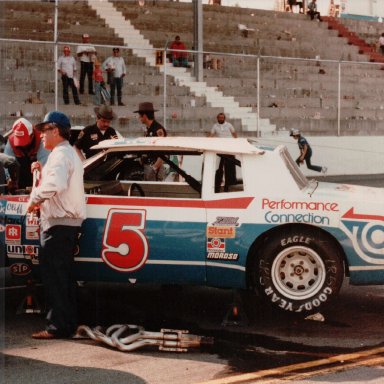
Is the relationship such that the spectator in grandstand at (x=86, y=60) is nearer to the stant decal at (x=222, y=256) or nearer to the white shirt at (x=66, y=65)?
the white shirt at (x=66, y=65)

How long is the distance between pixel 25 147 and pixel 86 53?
40.2 ft

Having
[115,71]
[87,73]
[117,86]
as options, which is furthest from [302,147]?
[87,73]

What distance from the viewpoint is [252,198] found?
24.1 ft

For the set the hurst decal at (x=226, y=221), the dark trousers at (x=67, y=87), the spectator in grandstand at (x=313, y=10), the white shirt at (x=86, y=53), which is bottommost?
the hurst decal at (x=226, y=221)

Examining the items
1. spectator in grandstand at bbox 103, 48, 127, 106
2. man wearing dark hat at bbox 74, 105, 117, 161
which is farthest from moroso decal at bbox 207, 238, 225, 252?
spectator in grandstand at bbox 103, 48, 127, 106

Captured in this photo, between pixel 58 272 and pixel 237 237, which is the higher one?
pixel 237 237

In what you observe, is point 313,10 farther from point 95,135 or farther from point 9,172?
point 9,172

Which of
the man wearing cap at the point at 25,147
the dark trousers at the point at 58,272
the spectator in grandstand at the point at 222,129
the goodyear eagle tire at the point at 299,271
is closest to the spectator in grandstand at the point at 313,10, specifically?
the spectator in grandstand at the point at 222,129

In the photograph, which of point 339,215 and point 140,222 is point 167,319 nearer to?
point 140,222

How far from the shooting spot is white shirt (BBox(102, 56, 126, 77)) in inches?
841

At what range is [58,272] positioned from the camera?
22.5 feet

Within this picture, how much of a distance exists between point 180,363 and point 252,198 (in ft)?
5.57

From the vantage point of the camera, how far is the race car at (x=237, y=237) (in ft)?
23.8

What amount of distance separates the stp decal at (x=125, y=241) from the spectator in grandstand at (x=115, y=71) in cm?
1448
